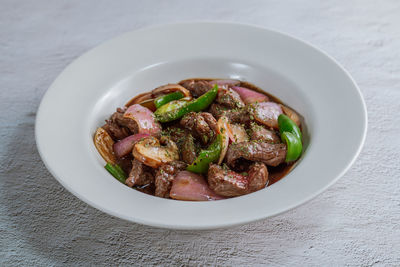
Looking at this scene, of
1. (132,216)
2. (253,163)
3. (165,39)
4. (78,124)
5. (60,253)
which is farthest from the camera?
(165,39)

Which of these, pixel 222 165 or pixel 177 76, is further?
pixel 177 76

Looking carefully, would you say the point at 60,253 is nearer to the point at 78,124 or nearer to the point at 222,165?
the point at 78,124

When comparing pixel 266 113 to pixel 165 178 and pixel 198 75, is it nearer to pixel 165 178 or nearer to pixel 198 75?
pixel 198 75

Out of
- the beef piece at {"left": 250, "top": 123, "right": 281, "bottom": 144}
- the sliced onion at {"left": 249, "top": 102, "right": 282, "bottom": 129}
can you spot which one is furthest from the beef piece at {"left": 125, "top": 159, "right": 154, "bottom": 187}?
the sliced onion at {"left": 249, "top": 102, "right": 282, "bottom": 129}

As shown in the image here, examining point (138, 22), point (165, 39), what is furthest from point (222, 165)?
point (138, 22)

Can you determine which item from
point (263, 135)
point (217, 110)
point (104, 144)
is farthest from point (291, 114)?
point (104, 144)

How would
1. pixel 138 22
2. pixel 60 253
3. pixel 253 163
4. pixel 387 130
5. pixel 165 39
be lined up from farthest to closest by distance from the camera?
pixel 138 22, pixel 165 39, pixel 387 130, pixel 253 163, pixel 60 253

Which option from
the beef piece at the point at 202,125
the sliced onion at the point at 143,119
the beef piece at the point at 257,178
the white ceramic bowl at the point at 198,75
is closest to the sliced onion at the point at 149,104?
the white ceramic bowl at the point at 198,75

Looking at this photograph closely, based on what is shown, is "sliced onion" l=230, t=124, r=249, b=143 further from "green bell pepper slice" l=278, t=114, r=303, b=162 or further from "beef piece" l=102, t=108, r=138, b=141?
"beef piece" l=102, t=108, r=138, b=141
